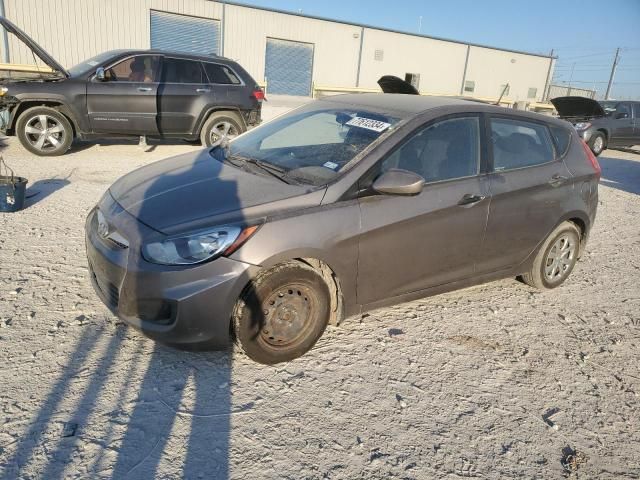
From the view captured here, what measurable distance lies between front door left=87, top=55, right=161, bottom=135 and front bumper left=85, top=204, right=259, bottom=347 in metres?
6.50

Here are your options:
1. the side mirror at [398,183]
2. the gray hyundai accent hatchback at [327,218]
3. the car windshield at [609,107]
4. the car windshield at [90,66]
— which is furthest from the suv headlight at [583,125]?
the side mirror at [398,183]

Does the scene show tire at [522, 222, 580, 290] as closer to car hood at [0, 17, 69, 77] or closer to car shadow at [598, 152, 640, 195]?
car shadow at [598, 152, 640, 195]

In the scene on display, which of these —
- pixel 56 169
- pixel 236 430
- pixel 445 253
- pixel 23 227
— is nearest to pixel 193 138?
pixel 56 169

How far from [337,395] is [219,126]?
25.2 feet

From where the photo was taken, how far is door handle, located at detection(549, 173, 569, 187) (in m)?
4.28

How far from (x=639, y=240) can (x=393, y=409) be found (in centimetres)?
540

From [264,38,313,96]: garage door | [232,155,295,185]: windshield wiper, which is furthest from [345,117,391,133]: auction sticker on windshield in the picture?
[264,38,313,96]: garage door

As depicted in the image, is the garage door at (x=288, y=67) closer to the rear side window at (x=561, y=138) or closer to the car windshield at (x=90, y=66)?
the car windshield at (x=90, y=66)

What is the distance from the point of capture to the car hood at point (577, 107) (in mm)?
13430

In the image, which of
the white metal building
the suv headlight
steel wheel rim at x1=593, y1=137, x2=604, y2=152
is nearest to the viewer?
the suv headlight

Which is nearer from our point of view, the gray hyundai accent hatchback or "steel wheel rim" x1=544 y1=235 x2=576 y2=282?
the gray hyundai accent hatchback

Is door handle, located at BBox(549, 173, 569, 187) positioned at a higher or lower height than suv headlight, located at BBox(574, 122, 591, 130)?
→ higher

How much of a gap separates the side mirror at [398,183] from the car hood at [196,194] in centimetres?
40

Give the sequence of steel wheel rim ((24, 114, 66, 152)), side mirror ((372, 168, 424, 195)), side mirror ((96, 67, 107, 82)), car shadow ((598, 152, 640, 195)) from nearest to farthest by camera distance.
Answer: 1. side mirror ((372, 168, 424, 195))
2. steel wheel rim ((24, 114, 66, 152))
3. side mirror ((96, 67, 107, 82))
4. car shadow ((598, 152, 640, 195))
